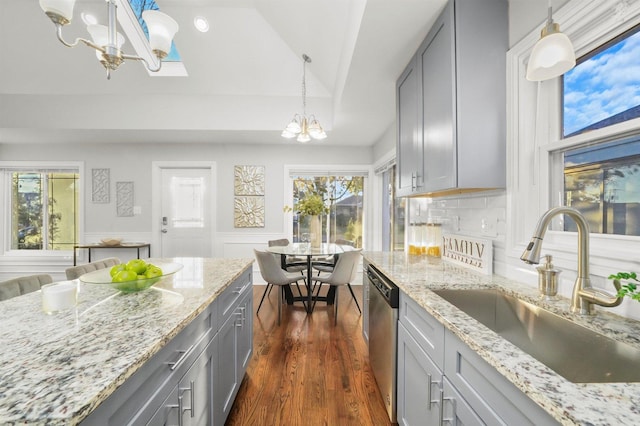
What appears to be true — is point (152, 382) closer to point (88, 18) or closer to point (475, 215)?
point (475, 215)

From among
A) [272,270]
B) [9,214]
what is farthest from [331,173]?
[9,214]

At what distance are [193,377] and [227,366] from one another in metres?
0.49

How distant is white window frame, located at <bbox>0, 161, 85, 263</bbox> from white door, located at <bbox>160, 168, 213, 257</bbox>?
130cm

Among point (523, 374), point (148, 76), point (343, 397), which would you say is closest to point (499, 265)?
point (523, 374)

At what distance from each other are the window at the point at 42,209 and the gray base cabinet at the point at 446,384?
Answer: 222 inches

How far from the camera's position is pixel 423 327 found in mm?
1241

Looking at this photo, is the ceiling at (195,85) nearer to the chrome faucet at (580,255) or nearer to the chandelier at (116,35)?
the chandelier at (116,35)

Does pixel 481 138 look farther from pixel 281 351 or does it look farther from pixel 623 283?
pixel 281 351

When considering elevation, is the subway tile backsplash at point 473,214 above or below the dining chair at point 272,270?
above

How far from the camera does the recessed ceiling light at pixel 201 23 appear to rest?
3195 millimetres

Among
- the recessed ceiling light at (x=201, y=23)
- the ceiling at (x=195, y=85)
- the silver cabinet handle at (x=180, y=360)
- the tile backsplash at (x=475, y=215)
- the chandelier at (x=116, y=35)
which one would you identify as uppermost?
the recessed ceiling light at (x=201, y=23)

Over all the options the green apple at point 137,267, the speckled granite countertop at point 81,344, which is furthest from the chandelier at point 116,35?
the speckled granite countertop at point 81,344

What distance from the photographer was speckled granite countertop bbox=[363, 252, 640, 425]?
520mm

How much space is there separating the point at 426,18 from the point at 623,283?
5.28 ft
